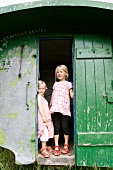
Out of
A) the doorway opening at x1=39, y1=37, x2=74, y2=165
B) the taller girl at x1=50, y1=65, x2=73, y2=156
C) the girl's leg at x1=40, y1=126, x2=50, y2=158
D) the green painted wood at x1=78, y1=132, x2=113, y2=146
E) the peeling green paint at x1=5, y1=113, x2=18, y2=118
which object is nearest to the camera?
the green painted wood at x1=78, y1=132, x2=113, y2=146

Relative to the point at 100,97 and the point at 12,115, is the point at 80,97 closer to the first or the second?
the point at 100,97

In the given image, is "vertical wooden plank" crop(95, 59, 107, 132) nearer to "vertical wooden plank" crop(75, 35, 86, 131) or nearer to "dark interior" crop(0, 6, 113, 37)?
"vertical wooden plank" crop(75, 35, 86, 131)

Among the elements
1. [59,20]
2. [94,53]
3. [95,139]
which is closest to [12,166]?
[95,139]

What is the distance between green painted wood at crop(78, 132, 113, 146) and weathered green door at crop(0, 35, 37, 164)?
0.71 m

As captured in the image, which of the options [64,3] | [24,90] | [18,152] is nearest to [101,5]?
[64,3]

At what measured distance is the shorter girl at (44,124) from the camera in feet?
13.7

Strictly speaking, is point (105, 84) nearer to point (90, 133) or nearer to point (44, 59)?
point (90, 133)

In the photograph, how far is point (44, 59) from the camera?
20.4 ft

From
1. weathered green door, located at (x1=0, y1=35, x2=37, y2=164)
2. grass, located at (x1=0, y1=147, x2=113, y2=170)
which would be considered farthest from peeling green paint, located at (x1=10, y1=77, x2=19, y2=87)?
grass, located at (x1=0, y1=147, x2=113, y2=170)

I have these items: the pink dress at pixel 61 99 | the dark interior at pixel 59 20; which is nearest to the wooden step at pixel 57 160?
the pink dress at pixel 61 99

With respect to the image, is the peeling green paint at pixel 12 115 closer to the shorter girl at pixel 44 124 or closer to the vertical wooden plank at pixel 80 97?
the shorter girl at pixel 44 124

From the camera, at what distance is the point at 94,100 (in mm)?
4023

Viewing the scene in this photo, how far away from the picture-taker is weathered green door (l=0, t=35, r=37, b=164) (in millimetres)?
4016

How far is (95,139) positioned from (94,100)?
1.83 ft
